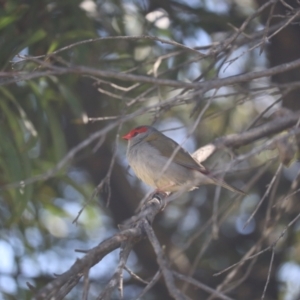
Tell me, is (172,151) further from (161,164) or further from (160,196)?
(160,196)

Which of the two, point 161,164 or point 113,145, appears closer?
point 161,164

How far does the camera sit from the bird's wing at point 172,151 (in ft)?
15.4

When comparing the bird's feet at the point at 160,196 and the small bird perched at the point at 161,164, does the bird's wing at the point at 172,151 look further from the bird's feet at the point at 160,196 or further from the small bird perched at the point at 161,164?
the bird's feet at the point at 160,196

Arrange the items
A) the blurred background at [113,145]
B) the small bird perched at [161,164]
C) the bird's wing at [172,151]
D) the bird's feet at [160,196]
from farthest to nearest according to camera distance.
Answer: the blurred background at [113,145]
the small bird perched at [161,164]
the bird's wing at [172,151]
the bird's feet at [160,196]

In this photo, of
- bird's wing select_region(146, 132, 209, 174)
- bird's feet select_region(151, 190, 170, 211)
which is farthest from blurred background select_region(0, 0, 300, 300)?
bird's feet select_region(151, 190, 170, 211)

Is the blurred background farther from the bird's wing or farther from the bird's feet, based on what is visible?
the bird's feet

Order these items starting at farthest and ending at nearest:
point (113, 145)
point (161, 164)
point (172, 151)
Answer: point (113, 145)
point (172, 151)
point (161, 164)

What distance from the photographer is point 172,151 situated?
5094 millimetres

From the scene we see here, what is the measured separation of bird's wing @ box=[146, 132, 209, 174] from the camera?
15.4ft

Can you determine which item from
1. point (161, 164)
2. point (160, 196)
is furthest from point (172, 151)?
point (160, 196)

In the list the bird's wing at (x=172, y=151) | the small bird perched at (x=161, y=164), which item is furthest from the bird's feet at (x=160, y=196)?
the bird's wing at (x=172, y=151)

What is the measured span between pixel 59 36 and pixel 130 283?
2.25 m

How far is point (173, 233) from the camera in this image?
693 centimetres

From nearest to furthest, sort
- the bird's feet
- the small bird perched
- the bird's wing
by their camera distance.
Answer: the bird's feet < the bird's wing < the small bird perched
